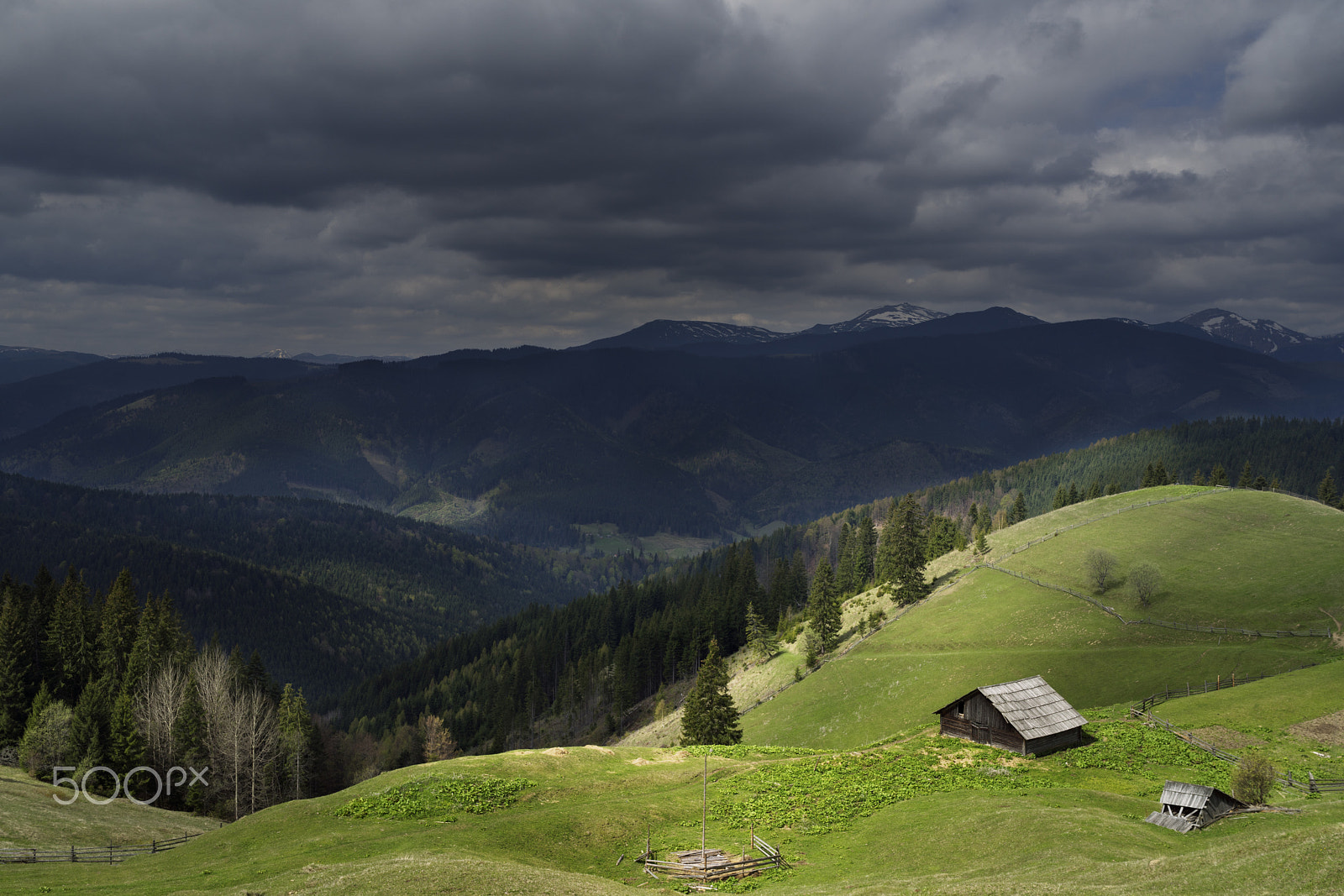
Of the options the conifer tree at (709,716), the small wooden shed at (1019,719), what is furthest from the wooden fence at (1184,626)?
the conifer tree at (709,716)

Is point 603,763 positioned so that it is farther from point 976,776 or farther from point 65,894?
point 65,894

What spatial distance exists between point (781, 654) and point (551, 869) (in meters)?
95.2

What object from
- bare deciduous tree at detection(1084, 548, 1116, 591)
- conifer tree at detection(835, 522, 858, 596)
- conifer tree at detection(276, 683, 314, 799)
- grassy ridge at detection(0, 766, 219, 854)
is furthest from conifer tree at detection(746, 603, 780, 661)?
grassy ridge at detection(0, 766, 219, 854)

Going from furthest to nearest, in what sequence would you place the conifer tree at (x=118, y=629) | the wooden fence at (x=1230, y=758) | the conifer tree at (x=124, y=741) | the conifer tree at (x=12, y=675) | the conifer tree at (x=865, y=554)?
the conifer tree at (x=865, y=554), the conifer tree at (x=118, y=629), the conifer tree at (x=12, y=675), the conifer tree at (x=124, y=741), the wooden fence at (x=1230, y=758)

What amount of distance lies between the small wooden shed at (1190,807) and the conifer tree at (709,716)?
49839 millimetres

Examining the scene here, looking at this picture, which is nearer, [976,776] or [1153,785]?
[1153,785]

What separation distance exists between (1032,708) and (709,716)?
36.5 m

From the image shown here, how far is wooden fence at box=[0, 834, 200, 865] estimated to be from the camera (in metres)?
43.1

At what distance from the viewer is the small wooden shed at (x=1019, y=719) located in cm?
5822

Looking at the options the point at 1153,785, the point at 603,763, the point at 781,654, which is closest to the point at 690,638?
the point at 781,654

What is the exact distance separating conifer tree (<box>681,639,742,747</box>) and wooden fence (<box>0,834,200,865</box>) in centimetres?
4960

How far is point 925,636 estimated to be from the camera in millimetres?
107188

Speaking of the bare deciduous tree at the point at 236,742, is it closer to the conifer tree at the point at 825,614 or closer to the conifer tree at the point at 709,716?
the conifer tree at the point at 709,716

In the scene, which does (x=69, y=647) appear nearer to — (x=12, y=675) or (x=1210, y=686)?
(x=12, y=675)
